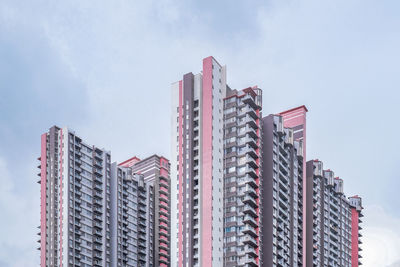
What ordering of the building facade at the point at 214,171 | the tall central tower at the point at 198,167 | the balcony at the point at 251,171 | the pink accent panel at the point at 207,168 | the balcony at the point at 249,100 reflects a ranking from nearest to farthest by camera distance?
the pink accent panel at the point at 207,168, the tall central tower at the point at 198,167, the building facade at the point at 214,171, the balcony at the point at 251,171, the balcony at the point at 249,100

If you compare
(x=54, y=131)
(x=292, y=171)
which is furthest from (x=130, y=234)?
(x=292, y=171)

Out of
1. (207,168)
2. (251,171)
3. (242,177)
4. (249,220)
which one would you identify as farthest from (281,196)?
(207,168)

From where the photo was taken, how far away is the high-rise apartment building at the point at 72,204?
170 metres

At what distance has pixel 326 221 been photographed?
614 feet

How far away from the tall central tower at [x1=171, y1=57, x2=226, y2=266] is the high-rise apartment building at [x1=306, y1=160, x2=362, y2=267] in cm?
3346

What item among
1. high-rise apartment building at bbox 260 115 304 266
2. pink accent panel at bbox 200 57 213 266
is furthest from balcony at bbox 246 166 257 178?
pink accent panel at bbox 200 57 213 266

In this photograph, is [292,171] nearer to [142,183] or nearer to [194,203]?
[194,203]

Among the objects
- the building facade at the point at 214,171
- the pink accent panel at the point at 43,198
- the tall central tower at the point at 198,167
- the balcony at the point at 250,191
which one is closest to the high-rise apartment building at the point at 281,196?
the building facade at the point at 214,171

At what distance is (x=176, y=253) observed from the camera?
486 ft

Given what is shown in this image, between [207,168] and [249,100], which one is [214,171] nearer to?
[207,168]

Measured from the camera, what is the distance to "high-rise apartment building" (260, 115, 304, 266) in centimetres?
15525

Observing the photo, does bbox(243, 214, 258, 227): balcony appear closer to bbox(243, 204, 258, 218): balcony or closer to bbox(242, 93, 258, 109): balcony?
bbox(243, 204, 258, 218): balcony

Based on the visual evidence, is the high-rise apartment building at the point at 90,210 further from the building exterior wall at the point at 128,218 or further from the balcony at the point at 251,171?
the balcony at the point at 251,171

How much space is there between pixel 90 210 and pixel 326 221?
52.1m
